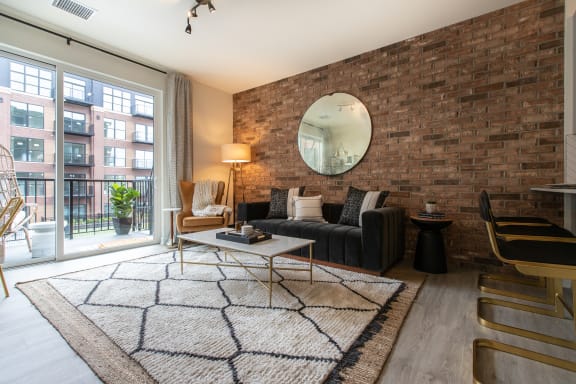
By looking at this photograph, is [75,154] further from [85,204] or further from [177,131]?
[177,131]

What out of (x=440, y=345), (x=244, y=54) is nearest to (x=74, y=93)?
(x=244, y=54)

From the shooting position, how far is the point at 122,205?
4.16 meters

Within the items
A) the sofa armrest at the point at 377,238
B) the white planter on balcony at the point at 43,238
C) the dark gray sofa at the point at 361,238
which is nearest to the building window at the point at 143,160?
the white planter on balcony at the point at 43,238

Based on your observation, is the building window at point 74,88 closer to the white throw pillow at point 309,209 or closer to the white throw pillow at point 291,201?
the white throw pillow at point 291,201

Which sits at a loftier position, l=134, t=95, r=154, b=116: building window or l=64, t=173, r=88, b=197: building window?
l=134, t=95, r=154, b=116: building window

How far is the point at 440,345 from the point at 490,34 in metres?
2.94

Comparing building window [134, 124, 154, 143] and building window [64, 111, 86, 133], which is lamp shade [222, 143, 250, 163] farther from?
building window [64, 111, 86, 133]

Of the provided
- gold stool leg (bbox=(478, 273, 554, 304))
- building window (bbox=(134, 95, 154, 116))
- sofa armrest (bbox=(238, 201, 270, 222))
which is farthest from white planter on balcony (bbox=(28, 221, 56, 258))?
gold stool leg (bbox=(478, 273, 554, 304))

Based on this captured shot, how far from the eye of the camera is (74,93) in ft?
11.0

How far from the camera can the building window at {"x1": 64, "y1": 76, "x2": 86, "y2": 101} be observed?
3.25m

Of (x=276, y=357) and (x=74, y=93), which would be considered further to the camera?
(x=74, y=93)

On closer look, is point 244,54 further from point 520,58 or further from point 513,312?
point 513,312

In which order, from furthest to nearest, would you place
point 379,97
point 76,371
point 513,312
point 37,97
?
1. point 379,97
2. point 37,97
3. point 513,312
4. point 76,371

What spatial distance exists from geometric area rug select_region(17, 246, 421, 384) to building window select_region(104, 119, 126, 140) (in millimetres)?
2144
